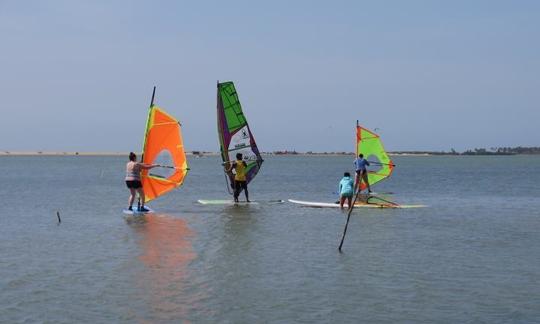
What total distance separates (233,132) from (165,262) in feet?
37.2

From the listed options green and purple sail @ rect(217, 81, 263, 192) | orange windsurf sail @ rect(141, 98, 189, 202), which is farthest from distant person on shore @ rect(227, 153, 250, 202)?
orange windsurf sail @ rect(141, 98, 189, 202)

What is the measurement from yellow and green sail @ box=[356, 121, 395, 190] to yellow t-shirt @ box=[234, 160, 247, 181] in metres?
6.50

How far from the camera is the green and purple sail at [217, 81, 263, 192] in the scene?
2170 cm

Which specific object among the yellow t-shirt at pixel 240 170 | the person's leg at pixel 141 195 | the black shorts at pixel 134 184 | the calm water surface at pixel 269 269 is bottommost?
the calm water surface at pixel 269 269

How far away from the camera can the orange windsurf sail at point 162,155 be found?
1850 cm

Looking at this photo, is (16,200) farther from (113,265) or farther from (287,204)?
(113,265)

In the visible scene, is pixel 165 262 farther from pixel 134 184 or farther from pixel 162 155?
pixel 162 155

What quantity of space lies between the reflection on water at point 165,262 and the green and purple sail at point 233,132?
16.4 feet

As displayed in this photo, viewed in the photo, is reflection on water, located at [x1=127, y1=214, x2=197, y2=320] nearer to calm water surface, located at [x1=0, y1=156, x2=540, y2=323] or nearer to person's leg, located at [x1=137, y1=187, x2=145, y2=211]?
calm water surface, located at [x1=0, y1=156, x2=540, y2=323]

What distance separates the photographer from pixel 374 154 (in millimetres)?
26672

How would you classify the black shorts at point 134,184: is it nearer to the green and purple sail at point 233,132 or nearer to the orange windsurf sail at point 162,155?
the orange windsurf sail at point 162,155

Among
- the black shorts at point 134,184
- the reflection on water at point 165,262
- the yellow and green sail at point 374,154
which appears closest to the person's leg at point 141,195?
the black shorts at point 134,184

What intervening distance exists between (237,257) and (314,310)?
3.46m

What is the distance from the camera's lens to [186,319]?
7.60m
